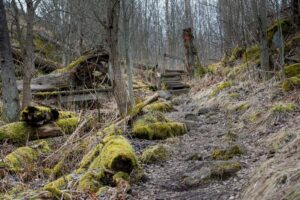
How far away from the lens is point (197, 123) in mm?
8578

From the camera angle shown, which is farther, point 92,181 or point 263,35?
point 263,35

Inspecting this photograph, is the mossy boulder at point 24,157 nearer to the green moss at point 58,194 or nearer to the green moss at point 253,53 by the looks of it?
the green moss at point 58,194

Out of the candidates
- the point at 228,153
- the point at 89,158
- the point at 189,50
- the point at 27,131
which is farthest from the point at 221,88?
the point at 89,158

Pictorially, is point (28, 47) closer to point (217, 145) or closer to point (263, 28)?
point (217, 145)

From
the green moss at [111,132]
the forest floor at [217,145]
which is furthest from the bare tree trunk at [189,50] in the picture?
the green moss at [111,132]

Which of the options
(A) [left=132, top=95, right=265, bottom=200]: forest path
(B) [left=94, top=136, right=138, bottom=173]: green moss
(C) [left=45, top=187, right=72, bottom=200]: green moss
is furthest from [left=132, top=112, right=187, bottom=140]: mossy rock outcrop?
(C) [left=45, top=187, right=72, bottom=200]: green moss

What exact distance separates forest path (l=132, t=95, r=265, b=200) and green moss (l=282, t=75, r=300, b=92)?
1664 millimetres

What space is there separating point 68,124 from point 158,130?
231 cm

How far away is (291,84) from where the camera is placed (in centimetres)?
797

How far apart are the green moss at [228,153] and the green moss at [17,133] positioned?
4.31m

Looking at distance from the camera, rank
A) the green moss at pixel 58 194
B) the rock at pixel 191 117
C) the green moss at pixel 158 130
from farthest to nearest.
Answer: the rock at pixel 191 117, the green moss at pixel 158 130, the green moss at pixel 58 194

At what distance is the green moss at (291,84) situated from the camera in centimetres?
786

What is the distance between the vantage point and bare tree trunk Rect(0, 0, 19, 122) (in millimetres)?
9352

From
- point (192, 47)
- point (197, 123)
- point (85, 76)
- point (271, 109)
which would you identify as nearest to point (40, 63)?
point (85, 76)
